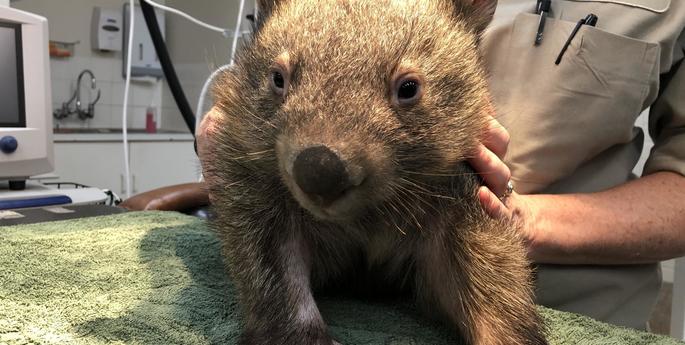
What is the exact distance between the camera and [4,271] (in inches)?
36.0

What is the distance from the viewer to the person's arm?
1019 mm

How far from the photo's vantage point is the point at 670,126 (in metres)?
1.15

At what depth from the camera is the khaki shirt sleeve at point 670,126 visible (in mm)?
1105

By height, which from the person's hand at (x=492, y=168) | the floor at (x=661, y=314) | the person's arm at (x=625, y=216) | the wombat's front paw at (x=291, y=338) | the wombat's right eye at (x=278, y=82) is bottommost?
the floor at (x=661, y=314)

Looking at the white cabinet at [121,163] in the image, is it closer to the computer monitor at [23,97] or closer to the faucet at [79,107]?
the faucet at [79,107]

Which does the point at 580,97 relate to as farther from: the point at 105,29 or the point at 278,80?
the point at 105,29

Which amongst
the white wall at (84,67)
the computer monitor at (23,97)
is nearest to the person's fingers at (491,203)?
the computer monitor at (23,97)

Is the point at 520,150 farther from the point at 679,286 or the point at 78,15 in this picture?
the point at 78,15

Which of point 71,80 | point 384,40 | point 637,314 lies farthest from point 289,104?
point 71,80

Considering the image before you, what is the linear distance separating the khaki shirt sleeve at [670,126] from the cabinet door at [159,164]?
2578 millimetres

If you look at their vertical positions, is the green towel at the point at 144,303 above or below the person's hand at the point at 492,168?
below

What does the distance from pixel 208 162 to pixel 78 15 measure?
3243mm

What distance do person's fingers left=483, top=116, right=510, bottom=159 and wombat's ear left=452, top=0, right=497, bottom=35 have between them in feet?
0.44

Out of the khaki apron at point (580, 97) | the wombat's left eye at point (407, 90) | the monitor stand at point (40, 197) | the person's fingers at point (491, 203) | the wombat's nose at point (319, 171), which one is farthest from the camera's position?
the monitor stand at point (40, 197)
